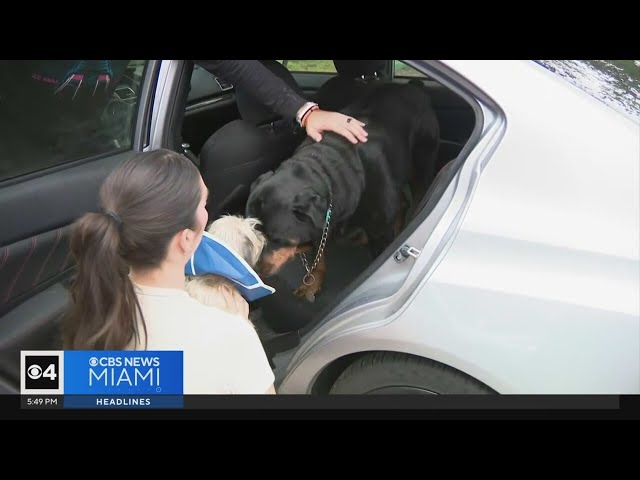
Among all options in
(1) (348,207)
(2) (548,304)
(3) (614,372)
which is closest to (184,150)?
(1) (348,207)

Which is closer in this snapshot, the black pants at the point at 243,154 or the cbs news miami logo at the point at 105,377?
the cbs news miami logo at the point at 105,377

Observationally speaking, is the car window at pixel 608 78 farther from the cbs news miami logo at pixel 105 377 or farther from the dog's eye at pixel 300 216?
the cbs news miami logo at pixel 105 377

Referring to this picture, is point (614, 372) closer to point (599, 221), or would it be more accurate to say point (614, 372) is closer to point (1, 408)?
point (599, 221)

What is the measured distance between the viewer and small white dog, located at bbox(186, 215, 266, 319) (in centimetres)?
150

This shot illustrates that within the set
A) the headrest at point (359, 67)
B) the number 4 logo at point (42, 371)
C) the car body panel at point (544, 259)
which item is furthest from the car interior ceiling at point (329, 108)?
the number 4 logo at point (42, 371)

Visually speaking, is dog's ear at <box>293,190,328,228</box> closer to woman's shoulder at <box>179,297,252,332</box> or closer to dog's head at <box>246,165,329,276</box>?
dog's head at <box>246,165,329,276</box>

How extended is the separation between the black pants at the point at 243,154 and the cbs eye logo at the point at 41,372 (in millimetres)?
736

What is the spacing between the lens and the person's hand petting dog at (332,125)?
1.79 meters

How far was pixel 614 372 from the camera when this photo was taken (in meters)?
1.22

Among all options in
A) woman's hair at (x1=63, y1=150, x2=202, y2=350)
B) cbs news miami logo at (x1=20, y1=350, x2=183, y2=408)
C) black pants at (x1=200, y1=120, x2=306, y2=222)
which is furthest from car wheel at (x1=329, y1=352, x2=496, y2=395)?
black pants at (x1=200, y1=120, x2=306, y2=222)

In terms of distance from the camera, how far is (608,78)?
4.50 feet

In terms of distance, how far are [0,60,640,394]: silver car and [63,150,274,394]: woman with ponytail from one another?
133 millimetres

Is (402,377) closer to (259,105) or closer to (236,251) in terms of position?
(236,251)
